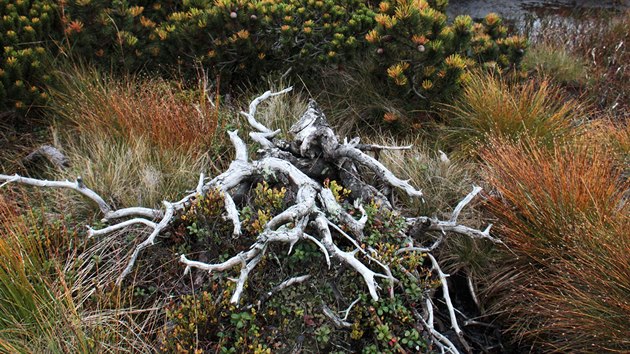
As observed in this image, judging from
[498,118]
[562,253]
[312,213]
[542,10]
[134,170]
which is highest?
[312,213]

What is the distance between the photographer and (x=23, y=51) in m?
4.39

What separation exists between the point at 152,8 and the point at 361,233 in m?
3.59

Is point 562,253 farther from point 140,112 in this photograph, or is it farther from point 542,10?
point 542,10

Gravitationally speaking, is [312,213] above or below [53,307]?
above

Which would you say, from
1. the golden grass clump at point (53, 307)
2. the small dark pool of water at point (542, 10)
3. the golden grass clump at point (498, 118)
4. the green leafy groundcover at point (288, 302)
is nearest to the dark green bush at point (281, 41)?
the golden grass clump at point (498, 118)

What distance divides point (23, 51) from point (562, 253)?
3.97 m

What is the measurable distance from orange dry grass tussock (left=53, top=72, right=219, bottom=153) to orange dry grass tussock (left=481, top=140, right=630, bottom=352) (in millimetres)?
2081

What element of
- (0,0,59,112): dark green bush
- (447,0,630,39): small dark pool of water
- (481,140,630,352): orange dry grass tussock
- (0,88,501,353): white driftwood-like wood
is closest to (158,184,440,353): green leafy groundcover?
(0,88,501,353): white driftwood-like wood

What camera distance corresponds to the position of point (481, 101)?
14.8ft

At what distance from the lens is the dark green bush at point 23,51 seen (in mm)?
4359

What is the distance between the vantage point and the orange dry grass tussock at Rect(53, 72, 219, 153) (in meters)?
4.12

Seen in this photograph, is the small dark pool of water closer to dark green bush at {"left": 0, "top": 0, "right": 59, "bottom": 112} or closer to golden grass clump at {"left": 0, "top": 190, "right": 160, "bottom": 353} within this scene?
dark green bush at {"left": 0, "top": 0, "right": 59, "bottom": 112}

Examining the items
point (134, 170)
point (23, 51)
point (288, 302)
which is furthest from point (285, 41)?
point (288, 302)

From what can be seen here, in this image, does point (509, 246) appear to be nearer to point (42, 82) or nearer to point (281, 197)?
point (281, 197)
